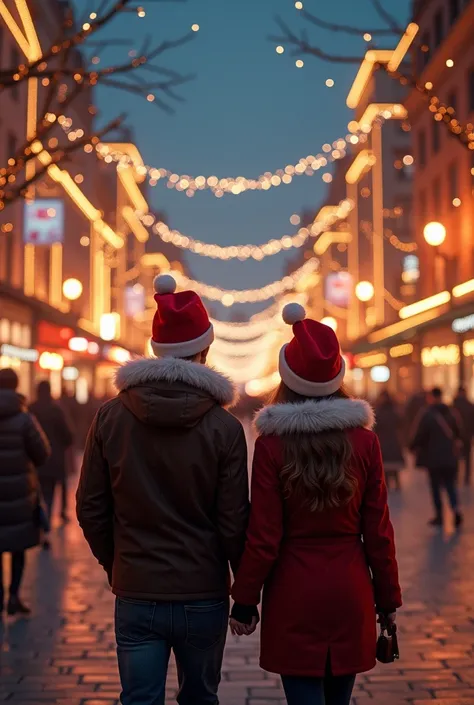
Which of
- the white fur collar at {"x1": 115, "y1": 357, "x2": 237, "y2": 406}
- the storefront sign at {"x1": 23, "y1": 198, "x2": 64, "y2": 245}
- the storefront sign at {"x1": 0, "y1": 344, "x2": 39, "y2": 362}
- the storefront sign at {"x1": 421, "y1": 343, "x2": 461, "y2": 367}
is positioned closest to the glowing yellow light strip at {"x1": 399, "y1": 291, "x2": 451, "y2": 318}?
the storefront sign at {"x1": 421, "y1": 343, "x2": 461, "y2": 367}

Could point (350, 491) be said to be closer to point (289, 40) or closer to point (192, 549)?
point (192, 549)

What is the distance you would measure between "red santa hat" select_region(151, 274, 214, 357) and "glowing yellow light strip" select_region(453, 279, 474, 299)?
28220mm

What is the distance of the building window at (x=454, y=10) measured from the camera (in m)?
35.0

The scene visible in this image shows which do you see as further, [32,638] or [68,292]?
[68,292]

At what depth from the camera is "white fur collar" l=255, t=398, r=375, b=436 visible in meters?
3.80

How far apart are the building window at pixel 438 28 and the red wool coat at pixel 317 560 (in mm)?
35730

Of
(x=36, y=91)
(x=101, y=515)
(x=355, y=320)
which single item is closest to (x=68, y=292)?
(x=36, y=91)

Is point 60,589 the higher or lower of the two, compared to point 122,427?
lower

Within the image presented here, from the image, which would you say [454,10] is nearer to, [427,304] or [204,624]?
[427,304]

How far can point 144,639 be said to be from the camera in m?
3.68

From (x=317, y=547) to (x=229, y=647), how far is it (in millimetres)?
3607

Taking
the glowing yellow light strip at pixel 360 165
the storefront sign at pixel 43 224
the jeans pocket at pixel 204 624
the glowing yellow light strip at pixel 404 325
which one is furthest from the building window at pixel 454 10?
the jeans pocket at pixel 204 624

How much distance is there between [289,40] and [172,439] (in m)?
6.28

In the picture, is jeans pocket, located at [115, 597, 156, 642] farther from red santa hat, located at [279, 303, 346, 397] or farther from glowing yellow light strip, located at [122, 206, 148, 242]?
glowing yellow light strip, located at [122, 206, 148, 242]
